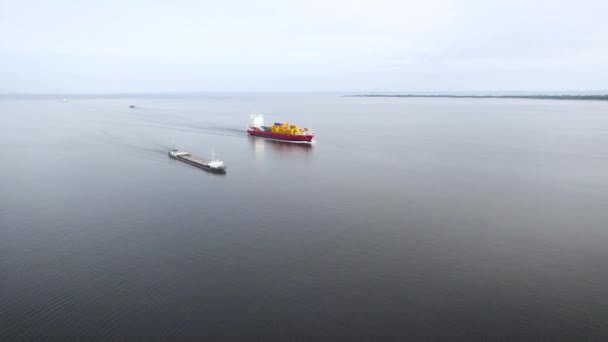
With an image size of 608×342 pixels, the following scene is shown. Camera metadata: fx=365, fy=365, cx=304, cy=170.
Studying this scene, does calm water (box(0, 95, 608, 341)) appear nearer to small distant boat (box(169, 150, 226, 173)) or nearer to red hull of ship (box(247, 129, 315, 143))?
small distant boat (box(169, 150, 226, 173))

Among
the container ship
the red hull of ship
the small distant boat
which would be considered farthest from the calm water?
the container ship

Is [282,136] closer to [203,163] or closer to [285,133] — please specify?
[285,133]

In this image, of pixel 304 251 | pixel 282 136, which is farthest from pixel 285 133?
pixel 304 251

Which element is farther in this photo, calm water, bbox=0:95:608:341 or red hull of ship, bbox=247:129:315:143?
red hull of ship, bbox=247:129:315:143

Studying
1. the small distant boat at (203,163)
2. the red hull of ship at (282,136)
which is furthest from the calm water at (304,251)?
the red hull of ship at (282,136)

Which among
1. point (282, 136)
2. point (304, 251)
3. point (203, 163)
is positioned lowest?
point (304, 251)

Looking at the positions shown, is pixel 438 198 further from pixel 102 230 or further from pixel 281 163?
pixel 102 230

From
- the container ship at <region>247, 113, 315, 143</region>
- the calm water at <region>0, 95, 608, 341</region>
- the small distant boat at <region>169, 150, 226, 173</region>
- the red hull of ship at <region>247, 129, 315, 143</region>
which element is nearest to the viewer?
the calm water at <region>0, 95, 608, 341</region>

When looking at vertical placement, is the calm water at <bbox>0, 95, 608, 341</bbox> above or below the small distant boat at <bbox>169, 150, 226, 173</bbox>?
below

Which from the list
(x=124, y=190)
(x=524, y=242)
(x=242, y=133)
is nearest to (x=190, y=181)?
(x=124, y=190)
